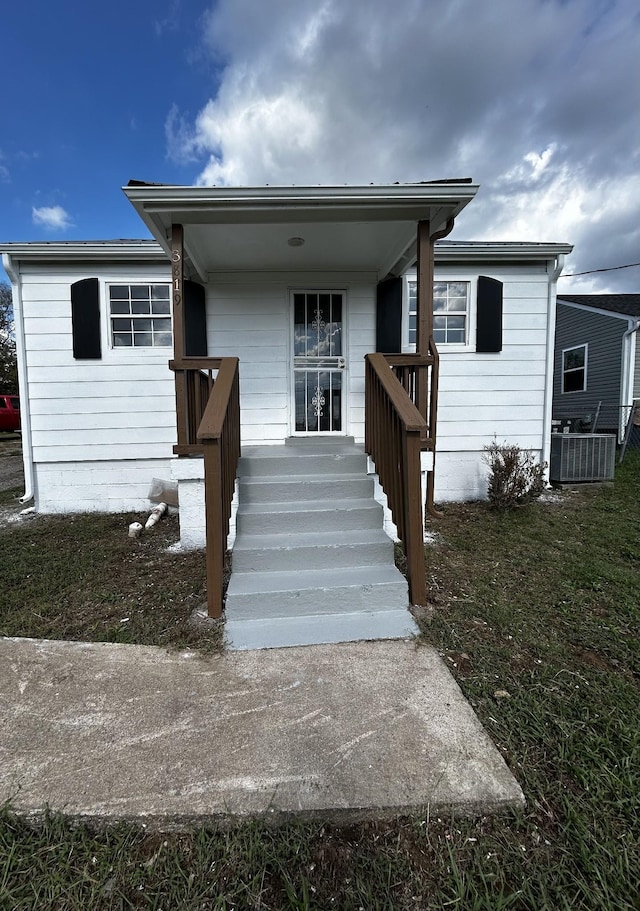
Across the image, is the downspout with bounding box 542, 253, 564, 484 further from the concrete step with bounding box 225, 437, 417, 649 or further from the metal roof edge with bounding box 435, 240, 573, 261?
the concrete step with bounding box 225, 437, 417, 649

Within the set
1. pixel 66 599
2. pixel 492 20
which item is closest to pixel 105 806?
pixel 66 599

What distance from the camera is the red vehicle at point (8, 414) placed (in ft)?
49.3

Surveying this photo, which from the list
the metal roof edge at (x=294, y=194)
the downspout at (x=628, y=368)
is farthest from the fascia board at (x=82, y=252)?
the downspout at (x=628, y=368)

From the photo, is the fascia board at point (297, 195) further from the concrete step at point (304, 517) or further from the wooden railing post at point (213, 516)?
the concrete step at point (304, 517)

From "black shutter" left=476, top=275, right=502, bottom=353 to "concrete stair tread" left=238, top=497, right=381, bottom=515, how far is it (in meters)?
3.36

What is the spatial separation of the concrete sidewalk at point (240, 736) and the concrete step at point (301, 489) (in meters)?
1.26

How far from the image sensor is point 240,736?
1702 mm

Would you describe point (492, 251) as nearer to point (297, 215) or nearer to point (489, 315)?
point (489, 315)

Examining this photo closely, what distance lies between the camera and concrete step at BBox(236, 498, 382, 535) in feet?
10.1

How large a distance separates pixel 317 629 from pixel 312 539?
26.6 inches

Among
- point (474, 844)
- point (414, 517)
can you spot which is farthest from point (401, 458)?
point (474, 844)

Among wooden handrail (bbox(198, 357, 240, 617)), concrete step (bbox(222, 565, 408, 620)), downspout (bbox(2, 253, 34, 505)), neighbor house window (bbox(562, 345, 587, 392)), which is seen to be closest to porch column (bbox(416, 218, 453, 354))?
wooden handrail (bbox(198, 357, 240, 617))

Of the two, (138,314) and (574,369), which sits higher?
(574,369)

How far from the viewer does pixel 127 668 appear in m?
2.17
